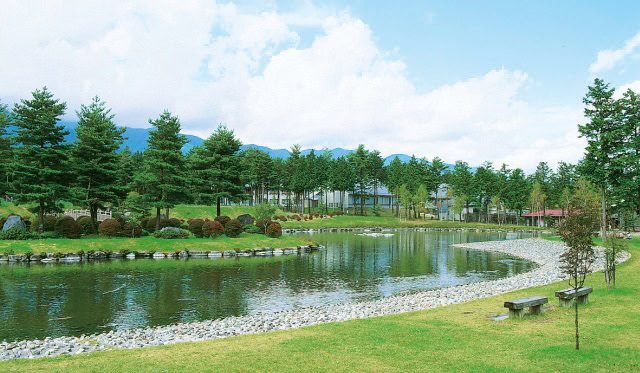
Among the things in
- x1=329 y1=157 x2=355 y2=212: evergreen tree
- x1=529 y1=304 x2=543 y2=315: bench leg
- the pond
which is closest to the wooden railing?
the pond

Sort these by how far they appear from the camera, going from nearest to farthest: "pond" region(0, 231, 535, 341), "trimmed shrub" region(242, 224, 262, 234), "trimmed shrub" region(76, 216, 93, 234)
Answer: "pond" region(0, 231, 535, 341) → "trimmed shrub" region(76, 216, 93, 234) → "trimmed shrub" region(242, 224, 262, 234)

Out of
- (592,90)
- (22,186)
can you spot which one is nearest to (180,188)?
(22,186)

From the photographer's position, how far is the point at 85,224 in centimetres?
3850

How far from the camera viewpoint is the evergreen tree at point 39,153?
1430 inches

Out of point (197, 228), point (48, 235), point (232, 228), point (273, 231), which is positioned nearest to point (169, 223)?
point (197, 228)

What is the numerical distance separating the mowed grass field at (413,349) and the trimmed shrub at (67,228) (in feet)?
103

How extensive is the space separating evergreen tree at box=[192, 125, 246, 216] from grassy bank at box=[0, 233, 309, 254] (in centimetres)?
973

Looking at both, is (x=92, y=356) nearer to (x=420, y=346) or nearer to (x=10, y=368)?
(x=10, y=368)

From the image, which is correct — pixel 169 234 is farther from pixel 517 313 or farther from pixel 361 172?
pixel 361 172

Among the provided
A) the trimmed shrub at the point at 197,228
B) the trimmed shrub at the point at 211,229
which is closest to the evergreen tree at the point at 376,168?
the trimmed shrub at the point at 211,229

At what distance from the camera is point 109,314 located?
54.5ft

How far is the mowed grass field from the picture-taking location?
320 inches

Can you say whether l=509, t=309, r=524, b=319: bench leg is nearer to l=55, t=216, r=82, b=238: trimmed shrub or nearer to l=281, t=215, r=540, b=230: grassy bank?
l=55, t=216, r=82, b=238: trimmed shrub

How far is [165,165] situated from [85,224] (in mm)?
9229
